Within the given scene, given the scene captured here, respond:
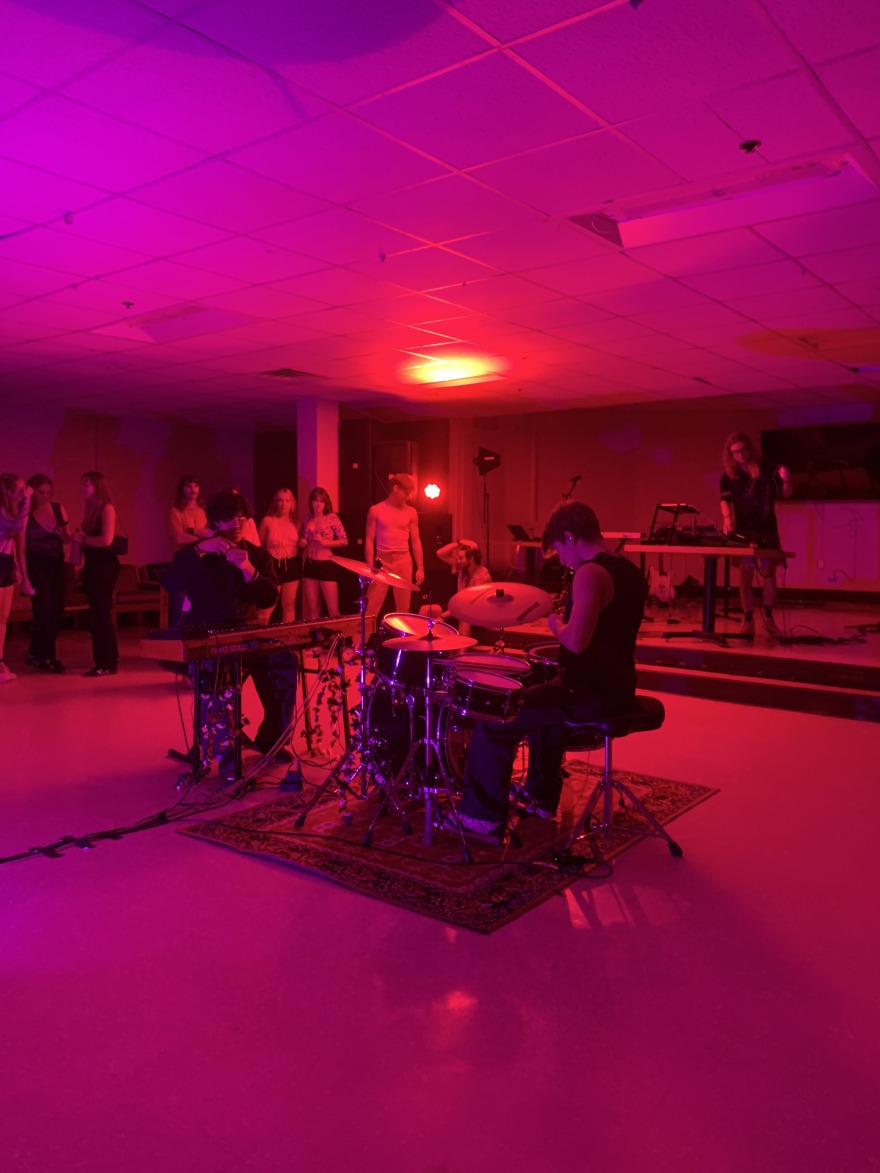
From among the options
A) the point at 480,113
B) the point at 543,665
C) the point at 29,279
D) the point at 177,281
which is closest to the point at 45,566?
the point at 29,279

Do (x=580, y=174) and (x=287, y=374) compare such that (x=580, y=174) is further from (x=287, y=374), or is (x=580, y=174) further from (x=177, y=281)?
(x=287, y=374)

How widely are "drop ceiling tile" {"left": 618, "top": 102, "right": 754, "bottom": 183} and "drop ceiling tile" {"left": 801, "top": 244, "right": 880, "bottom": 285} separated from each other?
149 cm

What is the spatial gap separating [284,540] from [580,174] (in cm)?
570

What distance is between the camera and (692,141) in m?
3.70

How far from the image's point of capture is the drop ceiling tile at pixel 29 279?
Result: 548 cm

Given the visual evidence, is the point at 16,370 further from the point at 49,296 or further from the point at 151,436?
the point at 151,436

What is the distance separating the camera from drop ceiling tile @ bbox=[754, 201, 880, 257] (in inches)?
178

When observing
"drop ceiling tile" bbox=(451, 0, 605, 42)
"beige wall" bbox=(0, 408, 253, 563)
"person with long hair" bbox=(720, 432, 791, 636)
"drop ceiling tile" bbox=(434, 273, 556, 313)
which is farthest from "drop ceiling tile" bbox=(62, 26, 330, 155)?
"beige wall" bbox=(0, 408, 253, 563)

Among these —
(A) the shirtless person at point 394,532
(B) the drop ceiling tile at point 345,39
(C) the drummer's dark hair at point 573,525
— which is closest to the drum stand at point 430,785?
(C) the drummer's dark hair at point 573,525

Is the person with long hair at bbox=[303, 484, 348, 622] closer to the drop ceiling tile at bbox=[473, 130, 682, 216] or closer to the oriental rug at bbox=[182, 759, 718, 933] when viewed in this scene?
the oriental rug at bbox=[182, 759, 718, 933]

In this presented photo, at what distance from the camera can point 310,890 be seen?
3457 mm

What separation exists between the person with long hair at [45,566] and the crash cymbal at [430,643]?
532 centimetres

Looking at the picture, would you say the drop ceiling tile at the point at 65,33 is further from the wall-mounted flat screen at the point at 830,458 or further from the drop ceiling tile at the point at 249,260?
the wall-mounted flat screen at the point at 830,458

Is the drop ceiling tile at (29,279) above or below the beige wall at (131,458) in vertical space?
above
